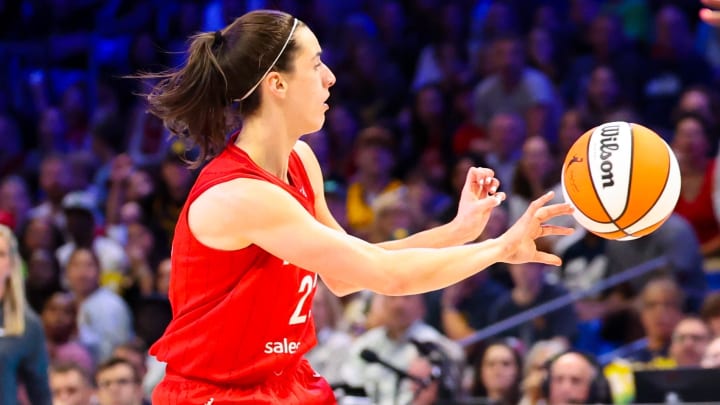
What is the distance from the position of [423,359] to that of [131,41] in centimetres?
621

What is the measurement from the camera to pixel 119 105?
38.3ft

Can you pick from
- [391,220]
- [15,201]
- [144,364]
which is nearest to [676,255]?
[391,220]

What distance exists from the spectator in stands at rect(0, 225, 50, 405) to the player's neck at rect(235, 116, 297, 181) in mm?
2843

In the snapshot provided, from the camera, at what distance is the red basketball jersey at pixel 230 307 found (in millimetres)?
3619

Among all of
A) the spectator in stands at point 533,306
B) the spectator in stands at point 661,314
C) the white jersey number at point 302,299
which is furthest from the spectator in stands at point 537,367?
the white jersey number at point 302,299

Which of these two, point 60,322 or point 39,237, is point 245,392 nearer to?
point 60,322

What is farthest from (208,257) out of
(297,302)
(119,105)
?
(119,105)

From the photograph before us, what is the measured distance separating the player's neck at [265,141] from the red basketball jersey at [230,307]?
44 millimetres

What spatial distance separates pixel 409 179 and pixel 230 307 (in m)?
5.79

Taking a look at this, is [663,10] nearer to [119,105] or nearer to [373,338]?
[373,338]

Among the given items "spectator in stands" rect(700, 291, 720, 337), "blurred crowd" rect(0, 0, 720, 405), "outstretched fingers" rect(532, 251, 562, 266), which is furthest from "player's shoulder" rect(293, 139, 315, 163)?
"spectator in stands" rect(700, 291, 720, 337)

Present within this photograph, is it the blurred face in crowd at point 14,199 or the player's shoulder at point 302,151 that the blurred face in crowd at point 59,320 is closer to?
the blurred face in crowd at point 14,199

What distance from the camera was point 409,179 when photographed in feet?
30.7

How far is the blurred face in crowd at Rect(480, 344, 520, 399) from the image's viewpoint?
683 centimetres
